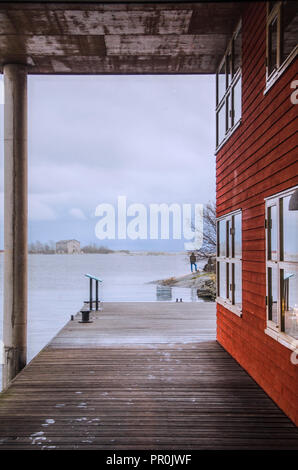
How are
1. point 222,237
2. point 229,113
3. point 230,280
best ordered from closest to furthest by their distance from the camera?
point 230,280
point 229,113
point 222,237

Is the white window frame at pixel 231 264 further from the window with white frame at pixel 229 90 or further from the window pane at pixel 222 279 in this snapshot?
the window with white frame at pixel 229 90

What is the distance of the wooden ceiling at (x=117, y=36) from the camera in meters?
5.53

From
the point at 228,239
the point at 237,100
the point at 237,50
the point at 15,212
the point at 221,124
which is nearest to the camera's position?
the point at 237,100

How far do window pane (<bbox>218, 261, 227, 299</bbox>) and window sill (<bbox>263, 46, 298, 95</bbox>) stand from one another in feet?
10.4

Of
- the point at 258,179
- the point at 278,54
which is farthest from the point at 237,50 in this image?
the point at 258,179

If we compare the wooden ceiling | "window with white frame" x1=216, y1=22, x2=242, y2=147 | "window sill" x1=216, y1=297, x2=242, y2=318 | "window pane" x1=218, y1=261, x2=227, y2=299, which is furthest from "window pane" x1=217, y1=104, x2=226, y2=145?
"window sill" x1=216, y1=297, x2=242, y2=318

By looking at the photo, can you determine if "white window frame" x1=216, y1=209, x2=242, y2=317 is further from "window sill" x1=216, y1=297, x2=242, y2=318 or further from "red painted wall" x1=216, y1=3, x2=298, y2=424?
"red painted wall" x1=216, y1=3, x2=298, y2=424

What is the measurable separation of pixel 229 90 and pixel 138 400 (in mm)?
4625

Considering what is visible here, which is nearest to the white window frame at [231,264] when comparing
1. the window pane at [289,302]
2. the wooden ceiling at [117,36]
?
the window pane at [289,302]

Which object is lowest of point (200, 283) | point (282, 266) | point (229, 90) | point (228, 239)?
point (200, 283)

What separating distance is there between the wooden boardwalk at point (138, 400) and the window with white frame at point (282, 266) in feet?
2.89

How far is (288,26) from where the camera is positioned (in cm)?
407

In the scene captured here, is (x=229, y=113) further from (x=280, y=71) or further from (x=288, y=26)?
(x=280, y=71)
